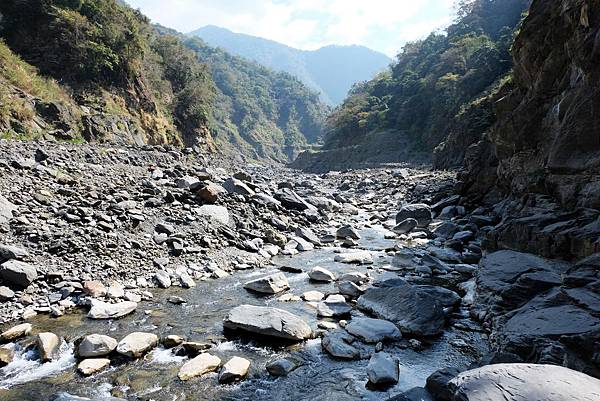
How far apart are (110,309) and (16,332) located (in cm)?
132

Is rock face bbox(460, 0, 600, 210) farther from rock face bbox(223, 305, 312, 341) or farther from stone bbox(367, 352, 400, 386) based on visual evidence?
rock face bbox(223, 305, 312, 341)

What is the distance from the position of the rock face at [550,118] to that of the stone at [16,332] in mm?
9598

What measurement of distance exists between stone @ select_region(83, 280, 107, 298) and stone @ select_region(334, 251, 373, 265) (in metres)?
5.97

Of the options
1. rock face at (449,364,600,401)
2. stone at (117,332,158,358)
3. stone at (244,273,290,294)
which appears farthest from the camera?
stone at (244,273,290,294)

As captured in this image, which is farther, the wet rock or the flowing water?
the wet rock

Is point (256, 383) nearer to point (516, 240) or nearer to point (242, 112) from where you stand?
point (516, 240)

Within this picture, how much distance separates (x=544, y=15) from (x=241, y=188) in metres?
12.2

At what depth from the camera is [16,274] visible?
677cm

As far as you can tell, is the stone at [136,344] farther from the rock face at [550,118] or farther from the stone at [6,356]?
the rock face at [550,118]

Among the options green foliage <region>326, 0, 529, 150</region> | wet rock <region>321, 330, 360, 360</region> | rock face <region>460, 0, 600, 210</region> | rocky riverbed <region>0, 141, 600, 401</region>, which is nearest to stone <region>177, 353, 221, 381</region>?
rocky riverbed <region>0, 141, 600, 401</region>

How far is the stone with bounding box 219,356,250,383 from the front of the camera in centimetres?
502

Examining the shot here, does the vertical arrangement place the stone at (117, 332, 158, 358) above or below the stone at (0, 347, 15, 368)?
above

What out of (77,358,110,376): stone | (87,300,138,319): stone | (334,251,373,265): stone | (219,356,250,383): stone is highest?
(334,251,373,265): stone

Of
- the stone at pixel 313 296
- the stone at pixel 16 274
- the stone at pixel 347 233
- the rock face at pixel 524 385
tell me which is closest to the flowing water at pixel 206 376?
the stone at pixel 313 296
